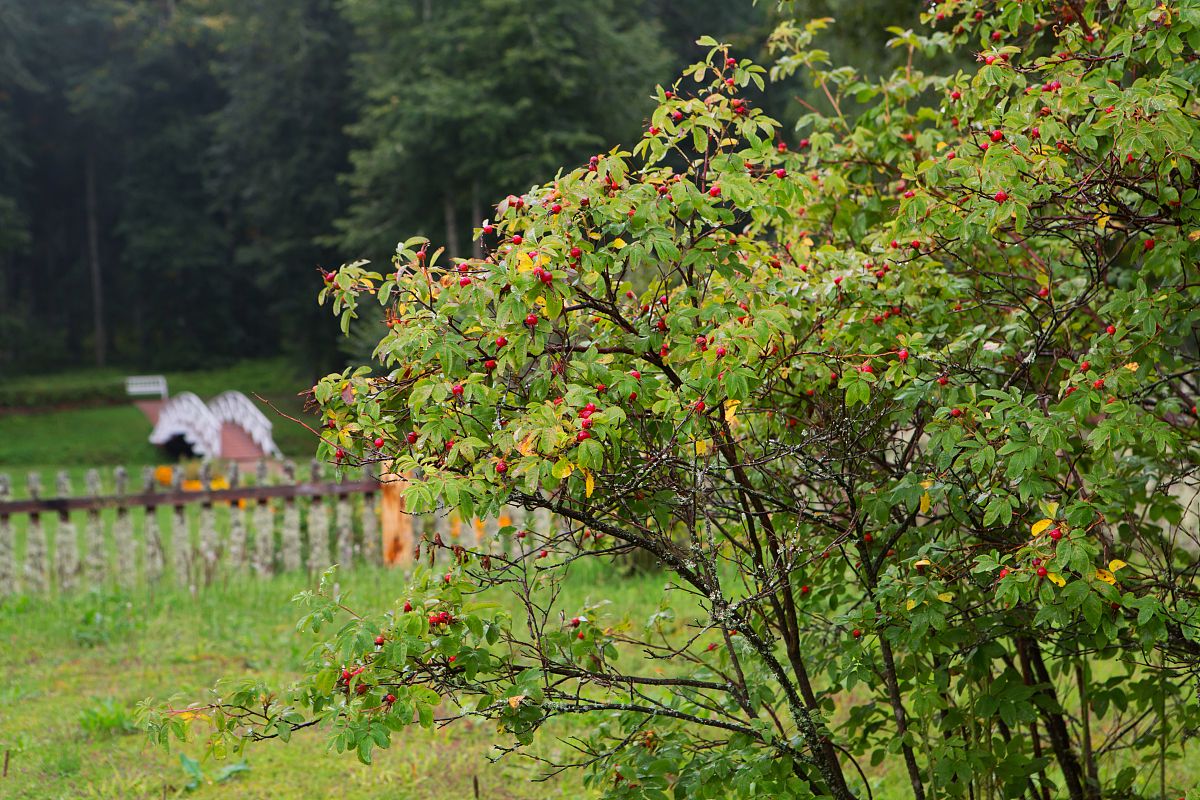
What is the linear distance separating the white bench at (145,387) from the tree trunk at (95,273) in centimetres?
799

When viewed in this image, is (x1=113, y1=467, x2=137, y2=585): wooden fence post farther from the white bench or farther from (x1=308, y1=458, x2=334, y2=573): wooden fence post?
the white bench

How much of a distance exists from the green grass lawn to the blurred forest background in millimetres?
1609

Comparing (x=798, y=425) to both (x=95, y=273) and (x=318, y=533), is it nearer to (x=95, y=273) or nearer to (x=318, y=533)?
(x=318, y=533)

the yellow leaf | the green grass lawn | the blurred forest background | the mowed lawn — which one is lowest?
the mowed lawn

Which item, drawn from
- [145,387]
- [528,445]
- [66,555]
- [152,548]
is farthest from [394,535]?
[145,387]

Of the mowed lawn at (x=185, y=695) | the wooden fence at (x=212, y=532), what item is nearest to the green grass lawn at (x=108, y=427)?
the wooden fence at (x=212, y=532)

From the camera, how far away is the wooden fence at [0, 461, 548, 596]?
8.44m

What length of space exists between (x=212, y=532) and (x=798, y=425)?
6737 millimetres

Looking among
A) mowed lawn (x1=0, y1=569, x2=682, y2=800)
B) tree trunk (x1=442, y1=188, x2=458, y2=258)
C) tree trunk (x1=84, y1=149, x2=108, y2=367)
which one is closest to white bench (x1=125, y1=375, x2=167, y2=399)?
tree trunk (x1=84, y1=149, x2=108, y2=367)

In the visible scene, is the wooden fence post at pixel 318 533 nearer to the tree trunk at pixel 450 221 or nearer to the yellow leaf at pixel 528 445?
the yellow leaf at pixel 528 445

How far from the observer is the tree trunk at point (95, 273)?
44.5 m

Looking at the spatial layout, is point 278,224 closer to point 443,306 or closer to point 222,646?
point 222,646

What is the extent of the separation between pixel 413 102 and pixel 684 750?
27058 mm

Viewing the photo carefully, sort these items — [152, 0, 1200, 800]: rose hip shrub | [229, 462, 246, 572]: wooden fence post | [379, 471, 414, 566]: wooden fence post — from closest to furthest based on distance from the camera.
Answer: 1. [152, 0, 1200, 800]: rose hip shrub
2. [229, 462, 246, 572]: wooden fence post
3. [379, 471, 414, 566]: wooden fence post
